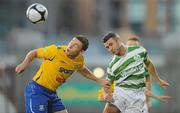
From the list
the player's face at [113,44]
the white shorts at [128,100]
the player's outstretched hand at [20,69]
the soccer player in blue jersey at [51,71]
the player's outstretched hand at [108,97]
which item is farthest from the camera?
the white shorts at [128,100]

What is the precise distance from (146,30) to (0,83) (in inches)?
1980

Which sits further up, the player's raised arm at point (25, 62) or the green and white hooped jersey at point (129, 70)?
the player's raised arm at point (25, 62)

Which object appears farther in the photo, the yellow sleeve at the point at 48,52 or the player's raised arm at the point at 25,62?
the yellow sleeve at the point at 48,52

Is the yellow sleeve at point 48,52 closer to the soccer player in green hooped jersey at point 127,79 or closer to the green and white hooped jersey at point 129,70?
the soccer player in green hooped jersey at point 127,79

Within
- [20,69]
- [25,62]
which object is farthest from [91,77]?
[20,69]

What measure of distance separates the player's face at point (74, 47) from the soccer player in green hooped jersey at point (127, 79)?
0.73 m

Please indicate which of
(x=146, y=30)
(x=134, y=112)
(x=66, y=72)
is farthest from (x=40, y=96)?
(x=146, y=30)

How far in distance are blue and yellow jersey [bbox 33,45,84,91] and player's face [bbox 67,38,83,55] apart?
0.50 ft

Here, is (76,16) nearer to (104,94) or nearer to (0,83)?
(0,83)

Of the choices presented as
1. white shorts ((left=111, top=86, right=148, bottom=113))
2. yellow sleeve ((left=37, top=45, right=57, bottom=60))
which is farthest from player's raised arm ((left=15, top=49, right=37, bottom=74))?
white shorts ((left=111, top=86, right=148, bottom=113))

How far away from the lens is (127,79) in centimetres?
1769

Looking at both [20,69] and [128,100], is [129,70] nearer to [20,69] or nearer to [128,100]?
[128,100]

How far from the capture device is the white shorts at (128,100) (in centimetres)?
1777

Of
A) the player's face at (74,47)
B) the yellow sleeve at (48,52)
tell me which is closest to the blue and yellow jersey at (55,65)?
the yellow sleeve at (48,52)
